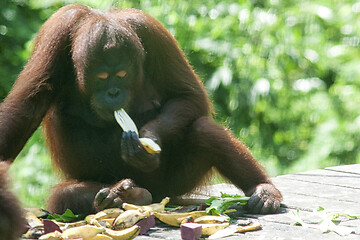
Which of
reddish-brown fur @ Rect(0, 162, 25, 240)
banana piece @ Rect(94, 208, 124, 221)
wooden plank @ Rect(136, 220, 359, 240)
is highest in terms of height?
reddish-brown fur @ Rect(0, 162, 25, 240)

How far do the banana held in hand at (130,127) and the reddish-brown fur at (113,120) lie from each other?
0.36ft

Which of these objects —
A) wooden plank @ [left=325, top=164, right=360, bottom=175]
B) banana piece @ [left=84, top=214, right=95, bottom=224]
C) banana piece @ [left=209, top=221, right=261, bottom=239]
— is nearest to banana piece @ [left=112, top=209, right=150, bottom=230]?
banana piece @ [left=84, top=214, right=95, bottom=224]

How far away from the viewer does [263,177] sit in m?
4.07

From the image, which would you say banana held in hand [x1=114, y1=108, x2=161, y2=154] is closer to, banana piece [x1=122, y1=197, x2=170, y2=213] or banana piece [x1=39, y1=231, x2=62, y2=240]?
banana piece [x1=122, y1=197, x2=170, y2=213]

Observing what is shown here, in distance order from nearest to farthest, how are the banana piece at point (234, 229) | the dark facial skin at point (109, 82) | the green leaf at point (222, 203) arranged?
the banana piece at point (234, 229)
the green leaf at point (222, 203)
the dark facial skin at point (109, 82)

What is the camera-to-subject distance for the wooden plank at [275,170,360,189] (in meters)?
4.64

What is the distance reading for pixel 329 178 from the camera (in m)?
4.84

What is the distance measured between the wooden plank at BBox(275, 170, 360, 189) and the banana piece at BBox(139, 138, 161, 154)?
1.36m

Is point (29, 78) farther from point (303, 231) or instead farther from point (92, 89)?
point (303, 231)

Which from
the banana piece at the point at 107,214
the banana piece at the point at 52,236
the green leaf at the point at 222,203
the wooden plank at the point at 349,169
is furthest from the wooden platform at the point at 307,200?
the banana piece at the point at 52,236

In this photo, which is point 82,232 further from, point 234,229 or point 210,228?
point 234,229

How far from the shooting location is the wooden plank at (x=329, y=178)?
15.2 feet

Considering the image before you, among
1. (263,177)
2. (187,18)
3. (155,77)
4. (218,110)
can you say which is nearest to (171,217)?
(263,177)

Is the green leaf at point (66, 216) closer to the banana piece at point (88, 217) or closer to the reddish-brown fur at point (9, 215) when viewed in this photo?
the banana piece at point (88, 217)
